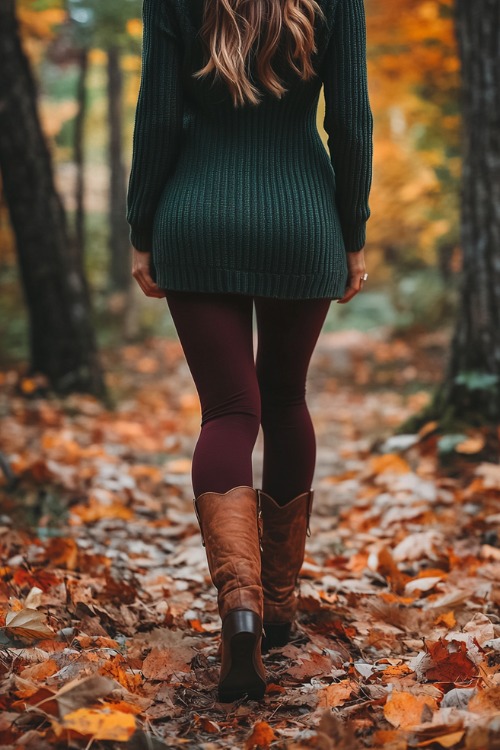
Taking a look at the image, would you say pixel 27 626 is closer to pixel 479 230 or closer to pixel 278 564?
Answer: pixel 278 564

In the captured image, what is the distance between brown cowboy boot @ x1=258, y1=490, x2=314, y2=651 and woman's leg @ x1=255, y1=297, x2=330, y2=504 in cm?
4

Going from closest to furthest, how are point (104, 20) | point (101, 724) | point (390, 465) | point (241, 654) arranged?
point (101, 724) < point (241, 654) < point (390, 465) < point (104, 20)

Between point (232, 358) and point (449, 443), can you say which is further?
point (449, 443)

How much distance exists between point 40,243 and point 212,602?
13.3 feet

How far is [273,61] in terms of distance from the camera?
1.82 m

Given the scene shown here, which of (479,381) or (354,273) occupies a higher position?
(354,273)

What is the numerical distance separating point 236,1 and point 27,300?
4.61 m

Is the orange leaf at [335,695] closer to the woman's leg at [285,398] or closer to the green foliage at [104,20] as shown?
the woman's leg at [285,398]

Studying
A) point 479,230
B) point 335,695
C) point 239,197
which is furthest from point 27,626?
point 479,230

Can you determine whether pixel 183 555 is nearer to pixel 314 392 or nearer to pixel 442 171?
pixel 314 392

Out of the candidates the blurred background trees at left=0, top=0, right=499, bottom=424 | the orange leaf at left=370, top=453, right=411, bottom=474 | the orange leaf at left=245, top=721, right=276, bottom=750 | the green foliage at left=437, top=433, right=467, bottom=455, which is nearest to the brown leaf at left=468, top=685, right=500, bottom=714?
the orange leaf at left=245, top=721, right=276, bottom=750

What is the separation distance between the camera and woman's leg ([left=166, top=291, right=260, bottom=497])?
1.82m

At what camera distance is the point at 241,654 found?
165 cm

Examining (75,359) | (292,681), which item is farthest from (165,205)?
(75,359)
